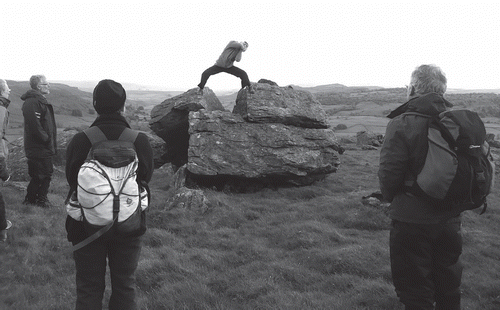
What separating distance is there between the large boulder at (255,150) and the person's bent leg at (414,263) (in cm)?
954

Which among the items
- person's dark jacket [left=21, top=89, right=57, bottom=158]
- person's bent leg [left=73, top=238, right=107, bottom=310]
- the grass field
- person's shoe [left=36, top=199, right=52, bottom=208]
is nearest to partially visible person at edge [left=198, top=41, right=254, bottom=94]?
the grass field

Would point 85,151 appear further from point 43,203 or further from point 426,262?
point 43,203

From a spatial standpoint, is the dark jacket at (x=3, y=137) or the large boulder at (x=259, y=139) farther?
the large boulder at (x=259, y=139)

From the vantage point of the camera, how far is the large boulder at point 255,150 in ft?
47.9

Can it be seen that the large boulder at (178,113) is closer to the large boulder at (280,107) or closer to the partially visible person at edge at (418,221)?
the large boulder at (280,107)

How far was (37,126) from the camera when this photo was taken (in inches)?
423

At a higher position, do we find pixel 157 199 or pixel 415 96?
pixel 415 96

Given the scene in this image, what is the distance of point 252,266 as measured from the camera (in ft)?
27.6

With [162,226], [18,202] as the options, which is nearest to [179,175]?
[162,226]

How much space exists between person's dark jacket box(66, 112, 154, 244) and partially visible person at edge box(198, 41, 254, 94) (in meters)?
10.5

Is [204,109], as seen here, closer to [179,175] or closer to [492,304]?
[179,175]

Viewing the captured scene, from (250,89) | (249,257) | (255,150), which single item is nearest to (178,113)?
(250,89)

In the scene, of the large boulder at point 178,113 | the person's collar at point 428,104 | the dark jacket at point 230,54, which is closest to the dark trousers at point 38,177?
the large boulder at point 178,113

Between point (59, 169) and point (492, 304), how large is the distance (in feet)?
54.6
